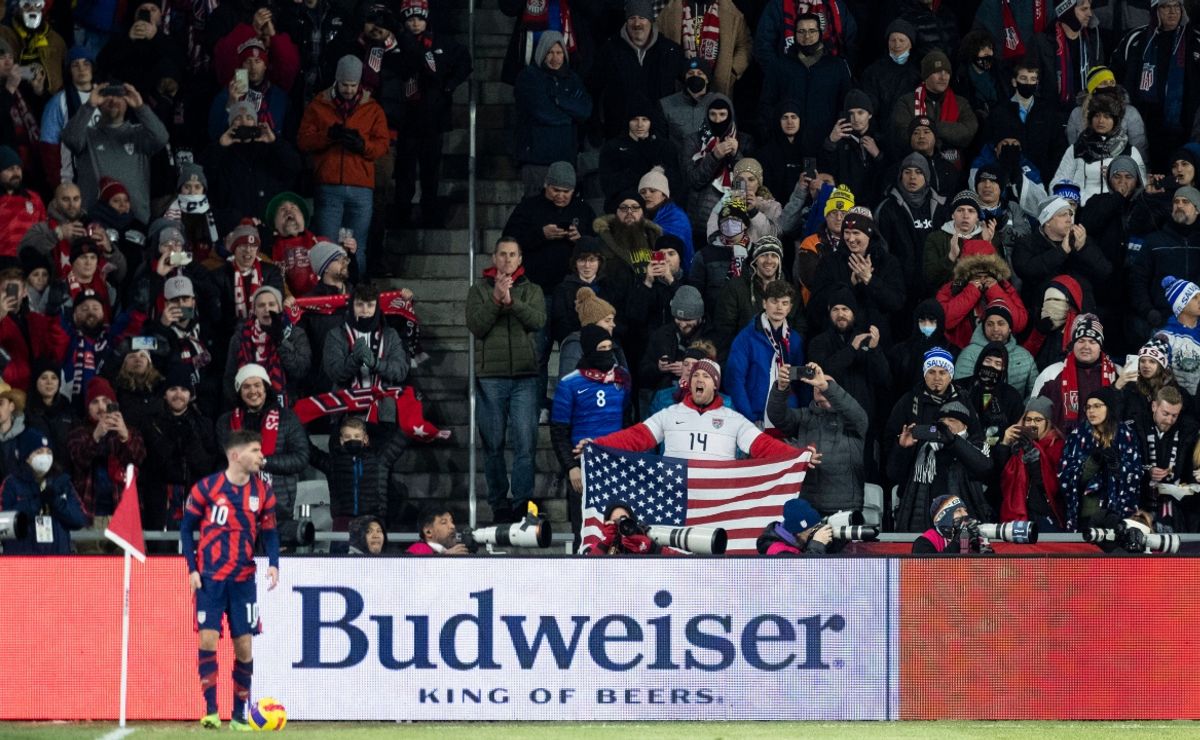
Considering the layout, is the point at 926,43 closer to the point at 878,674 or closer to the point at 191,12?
the point at 191,12

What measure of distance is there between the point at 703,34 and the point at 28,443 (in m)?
7.54

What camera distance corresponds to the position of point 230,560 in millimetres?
14031

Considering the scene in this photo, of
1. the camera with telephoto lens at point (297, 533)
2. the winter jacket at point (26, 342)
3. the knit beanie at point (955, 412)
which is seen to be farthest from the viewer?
the winter jacket at point (26, 342)

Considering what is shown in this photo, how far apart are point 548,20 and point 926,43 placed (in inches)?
139

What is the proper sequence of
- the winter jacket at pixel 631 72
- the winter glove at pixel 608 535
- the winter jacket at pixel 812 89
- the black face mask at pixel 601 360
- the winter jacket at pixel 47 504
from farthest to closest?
the winter jacket at pixel 631 72 → the winter jacket at pixel 812 89 → the black face mask at pixel 601 360 → the winter jacket at pixel 47 504 → the winter glove at pixel 608 535

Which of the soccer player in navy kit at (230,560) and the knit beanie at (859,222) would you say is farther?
the knit beanie at (859,222)

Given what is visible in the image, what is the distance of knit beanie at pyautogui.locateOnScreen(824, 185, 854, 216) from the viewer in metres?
19.1

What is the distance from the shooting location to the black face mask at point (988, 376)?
17500 millimetres

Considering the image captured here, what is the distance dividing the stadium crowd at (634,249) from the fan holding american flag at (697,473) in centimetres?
6

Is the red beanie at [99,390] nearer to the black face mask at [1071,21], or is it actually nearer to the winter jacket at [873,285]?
the winter jacket at [873,285]

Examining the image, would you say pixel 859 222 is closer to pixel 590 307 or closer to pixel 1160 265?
pixel 590 307

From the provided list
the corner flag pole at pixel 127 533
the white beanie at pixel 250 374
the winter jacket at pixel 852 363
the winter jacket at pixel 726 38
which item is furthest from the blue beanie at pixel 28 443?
the winter jacket at pixel 726 38

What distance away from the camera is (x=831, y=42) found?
21.0 metres

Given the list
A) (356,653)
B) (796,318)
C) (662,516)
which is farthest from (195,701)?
(796,318)
